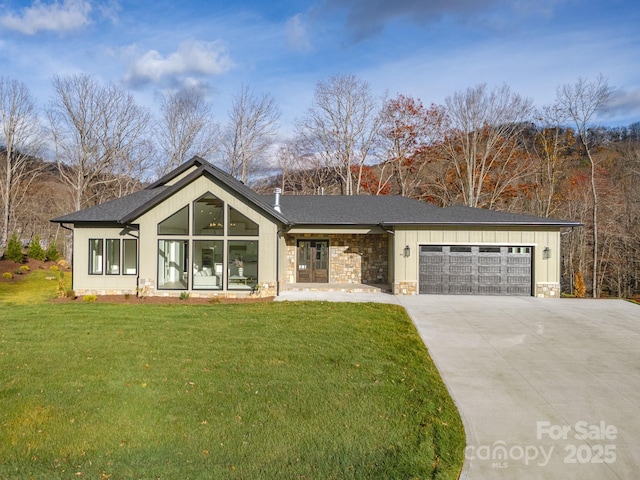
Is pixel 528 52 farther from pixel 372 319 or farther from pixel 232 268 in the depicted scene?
pixel 232 268

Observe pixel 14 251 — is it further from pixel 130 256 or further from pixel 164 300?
pixel 164 300

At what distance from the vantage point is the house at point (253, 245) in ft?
41.5

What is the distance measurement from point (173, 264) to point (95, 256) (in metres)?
3.32

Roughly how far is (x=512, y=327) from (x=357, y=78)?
2341 centimetres

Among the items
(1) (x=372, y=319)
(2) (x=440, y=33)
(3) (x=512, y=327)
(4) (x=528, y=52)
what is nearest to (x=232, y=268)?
(1) (x=372, y=319)

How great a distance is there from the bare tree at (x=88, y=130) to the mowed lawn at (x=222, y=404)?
21.1 m

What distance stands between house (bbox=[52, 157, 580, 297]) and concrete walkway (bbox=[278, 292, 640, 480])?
2803 millimetres

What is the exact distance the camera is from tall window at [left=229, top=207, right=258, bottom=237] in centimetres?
1267

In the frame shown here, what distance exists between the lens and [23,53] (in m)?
15.4

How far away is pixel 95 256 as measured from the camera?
→ 44.8ft

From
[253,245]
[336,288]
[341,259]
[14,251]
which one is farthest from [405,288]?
[14,251]

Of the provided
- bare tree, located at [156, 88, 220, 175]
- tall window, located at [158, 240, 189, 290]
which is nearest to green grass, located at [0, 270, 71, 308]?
tall window, located at [158, 240, 189, 290]

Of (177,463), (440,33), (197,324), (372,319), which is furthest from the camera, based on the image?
(440,33)

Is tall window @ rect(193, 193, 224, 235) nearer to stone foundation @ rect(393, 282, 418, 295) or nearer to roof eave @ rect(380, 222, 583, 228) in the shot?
roof eave @ rect(380, 222, 583, 228)
